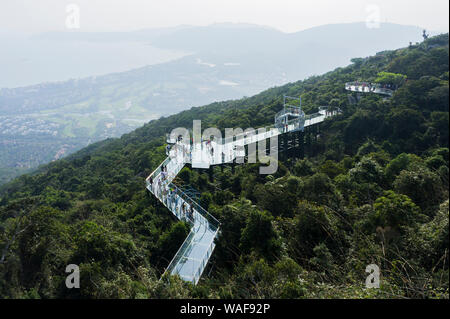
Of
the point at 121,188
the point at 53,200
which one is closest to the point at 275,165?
the point at 121,188

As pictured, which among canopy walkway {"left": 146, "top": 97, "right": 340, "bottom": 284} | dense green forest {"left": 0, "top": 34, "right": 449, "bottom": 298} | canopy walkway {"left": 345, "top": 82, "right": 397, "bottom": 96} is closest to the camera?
dense green forest {"left": 0, "top": 34, "right": 449, "bottom": 298}

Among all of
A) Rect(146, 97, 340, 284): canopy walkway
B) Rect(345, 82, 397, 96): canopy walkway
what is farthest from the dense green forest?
Rect(345, 82, 397, 96): canopy walkway

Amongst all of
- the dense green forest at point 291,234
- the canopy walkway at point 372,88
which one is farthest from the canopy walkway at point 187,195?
the canopy walkway at point 372,88

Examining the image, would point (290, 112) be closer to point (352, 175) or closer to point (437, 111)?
point (352, 175)

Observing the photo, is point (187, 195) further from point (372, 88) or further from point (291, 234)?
point (372, 88)

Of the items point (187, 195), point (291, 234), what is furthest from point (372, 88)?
point (291, 234)

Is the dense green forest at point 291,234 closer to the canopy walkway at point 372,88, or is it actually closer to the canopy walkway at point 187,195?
the canopy walkway at point 187,195

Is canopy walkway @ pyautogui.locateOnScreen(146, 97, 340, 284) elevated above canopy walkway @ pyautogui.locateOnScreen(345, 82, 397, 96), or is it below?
below

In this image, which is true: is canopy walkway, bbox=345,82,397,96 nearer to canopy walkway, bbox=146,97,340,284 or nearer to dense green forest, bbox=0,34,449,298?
canopy walkway, bbox=146,97,340,284
